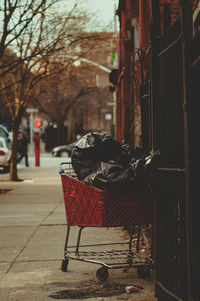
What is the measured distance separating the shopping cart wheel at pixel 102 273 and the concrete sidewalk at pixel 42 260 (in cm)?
6

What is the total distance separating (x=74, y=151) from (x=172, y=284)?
201 centimetres

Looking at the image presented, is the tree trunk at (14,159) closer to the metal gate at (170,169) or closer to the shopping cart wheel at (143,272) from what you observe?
the shopping cart wheel at (143,272)

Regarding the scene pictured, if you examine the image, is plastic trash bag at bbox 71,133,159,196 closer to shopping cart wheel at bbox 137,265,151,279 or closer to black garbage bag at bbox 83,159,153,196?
black garbage bag at bbox 83,159,153,196

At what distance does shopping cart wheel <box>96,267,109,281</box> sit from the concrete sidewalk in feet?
0.19

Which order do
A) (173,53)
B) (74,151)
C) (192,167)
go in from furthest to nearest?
1. (74,151)
2. (173,53)
3. (192,167)

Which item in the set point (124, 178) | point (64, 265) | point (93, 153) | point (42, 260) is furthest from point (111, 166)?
point (42, 260)

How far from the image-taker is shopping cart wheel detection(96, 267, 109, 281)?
555 centimetres

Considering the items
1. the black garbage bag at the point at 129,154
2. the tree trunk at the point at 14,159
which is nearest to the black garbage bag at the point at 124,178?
the black garbage bag at the point at 129,154

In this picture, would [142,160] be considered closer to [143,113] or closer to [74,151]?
[74,151]

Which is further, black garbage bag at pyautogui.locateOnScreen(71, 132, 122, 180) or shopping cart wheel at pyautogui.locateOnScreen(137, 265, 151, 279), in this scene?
black garbage bag at pyautogui.locateOnScreen(71, 132, 122, 180)

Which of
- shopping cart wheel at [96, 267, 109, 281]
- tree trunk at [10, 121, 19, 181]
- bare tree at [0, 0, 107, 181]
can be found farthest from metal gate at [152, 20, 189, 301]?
tree trunk at [10, 121, 19, 181]

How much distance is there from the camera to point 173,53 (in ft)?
14.0

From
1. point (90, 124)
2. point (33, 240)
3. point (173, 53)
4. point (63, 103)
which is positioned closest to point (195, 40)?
point (173, 53)

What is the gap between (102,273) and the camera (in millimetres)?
5551
